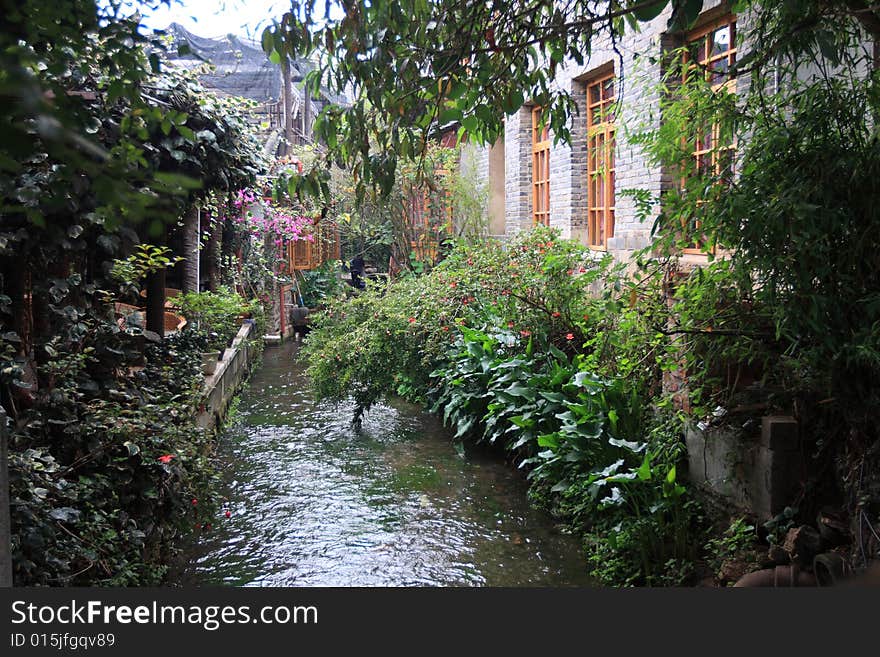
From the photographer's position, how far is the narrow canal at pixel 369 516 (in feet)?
16.8

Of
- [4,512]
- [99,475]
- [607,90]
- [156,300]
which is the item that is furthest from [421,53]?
[607,90]

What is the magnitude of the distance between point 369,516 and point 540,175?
6.86 meters

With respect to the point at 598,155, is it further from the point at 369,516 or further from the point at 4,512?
the point at 4,512

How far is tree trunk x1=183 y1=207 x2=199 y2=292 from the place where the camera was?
28.0ft

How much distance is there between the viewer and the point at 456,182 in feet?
44.7

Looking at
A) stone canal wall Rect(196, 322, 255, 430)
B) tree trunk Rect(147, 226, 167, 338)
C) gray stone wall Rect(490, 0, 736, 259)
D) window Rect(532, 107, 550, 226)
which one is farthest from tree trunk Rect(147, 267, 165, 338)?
window Rect(532, 107, 550, 226)

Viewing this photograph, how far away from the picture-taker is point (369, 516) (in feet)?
20.2

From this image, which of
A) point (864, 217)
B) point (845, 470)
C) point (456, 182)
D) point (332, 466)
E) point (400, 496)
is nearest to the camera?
point (864, 217)

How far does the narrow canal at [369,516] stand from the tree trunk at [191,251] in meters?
1.63

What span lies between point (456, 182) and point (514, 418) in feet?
26.3

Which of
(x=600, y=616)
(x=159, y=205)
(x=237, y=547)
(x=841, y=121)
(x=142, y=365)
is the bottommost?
(x=237, y=547)

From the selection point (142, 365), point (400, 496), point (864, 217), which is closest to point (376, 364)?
point (400, 496)

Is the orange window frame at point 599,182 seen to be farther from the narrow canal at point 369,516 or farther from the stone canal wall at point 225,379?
the stone canal wall at point 225,379

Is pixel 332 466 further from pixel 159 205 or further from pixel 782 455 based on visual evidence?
pixel 159 205
